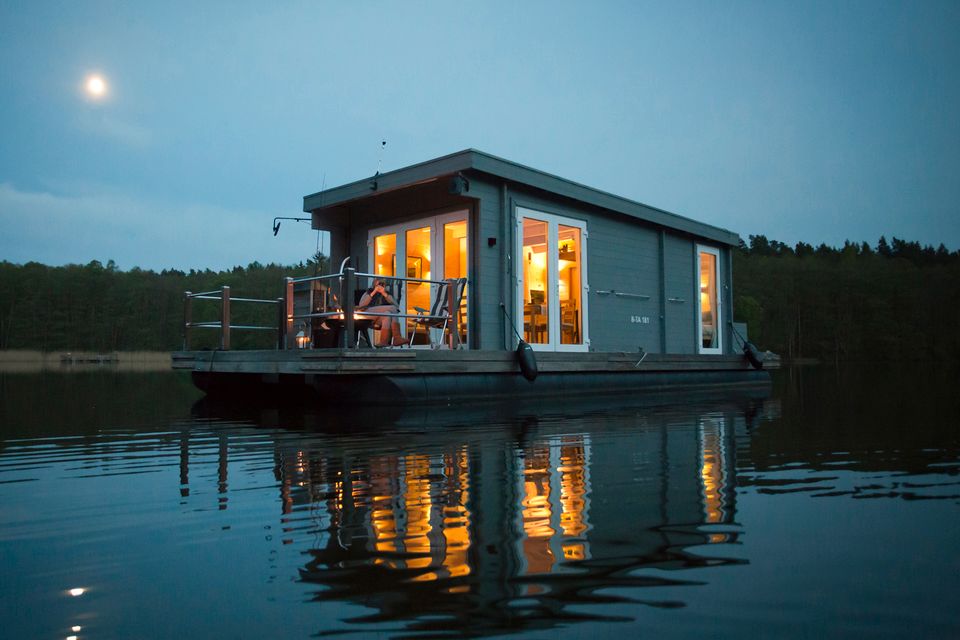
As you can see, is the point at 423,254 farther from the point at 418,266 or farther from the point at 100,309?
the point at 100,309

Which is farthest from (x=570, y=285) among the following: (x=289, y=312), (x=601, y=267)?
(x=289, y=312)

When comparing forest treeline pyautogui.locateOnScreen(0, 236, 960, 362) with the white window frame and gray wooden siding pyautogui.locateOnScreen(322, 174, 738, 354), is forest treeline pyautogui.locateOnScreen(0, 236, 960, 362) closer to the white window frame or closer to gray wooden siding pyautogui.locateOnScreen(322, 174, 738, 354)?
the white window frame

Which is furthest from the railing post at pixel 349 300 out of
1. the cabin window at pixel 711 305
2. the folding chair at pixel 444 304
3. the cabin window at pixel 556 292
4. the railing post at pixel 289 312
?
the cabin window at pixel 711 305

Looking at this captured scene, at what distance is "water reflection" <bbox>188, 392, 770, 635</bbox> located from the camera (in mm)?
1770

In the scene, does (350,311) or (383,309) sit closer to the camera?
(350,311)

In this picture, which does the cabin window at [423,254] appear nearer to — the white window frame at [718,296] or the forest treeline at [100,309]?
the white window frame at [718,296]

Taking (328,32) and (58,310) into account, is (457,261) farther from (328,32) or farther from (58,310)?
(328,32)

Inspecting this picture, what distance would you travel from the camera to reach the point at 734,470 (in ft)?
12.4

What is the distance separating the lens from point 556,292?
9.83 meters

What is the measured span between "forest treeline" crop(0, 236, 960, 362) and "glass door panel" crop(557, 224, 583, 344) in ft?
136

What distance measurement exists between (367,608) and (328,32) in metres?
94.0

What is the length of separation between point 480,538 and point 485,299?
22.5ft

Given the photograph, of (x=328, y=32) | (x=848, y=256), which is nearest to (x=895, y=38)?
(x=848, y=256)

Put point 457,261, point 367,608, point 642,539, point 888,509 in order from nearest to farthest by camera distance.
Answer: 1. point 367,608
2. point 642,539
3. point 888,509
4. point 457,261
